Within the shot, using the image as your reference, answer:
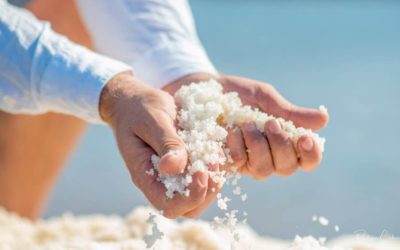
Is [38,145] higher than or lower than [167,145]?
lower

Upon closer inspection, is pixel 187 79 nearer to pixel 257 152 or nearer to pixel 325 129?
pixel 257 152

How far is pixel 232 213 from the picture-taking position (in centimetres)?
94

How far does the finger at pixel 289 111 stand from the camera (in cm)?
103

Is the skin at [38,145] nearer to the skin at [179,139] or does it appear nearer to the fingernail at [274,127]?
the skin at [179,139]

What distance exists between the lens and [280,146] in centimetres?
96

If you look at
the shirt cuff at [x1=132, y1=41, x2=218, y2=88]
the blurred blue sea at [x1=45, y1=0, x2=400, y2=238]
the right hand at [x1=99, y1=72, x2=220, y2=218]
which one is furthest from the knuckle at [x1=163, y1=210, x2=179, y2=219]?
the blurred blue sea at [x1=45, y1=0, x2=400, y2=238]

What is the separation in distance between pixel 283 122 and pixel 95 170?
1.37 m

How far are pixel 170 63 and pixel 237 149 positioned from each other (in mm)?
319

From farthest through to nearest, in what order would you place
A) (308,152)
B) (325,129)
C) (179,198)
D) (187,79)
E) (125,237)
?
(325,129) → (125,237) → (187,79) → (308,152) → (179,198)

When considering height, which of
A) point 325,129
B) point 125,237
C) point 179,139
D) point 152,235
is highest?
point 179,139

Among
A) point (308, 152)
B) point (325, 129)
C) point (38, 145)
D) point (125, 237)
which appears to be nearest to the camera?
point (308, 152)

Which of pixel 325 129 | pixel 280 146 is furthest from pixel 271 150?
pixel 325 129

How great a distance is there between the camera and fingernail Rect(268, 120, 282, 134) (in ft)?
3.15

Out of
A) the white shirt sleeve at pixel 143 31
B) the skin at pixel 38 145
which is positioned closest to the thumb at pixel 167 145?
the white shirt sleeve at pixel 143 31
